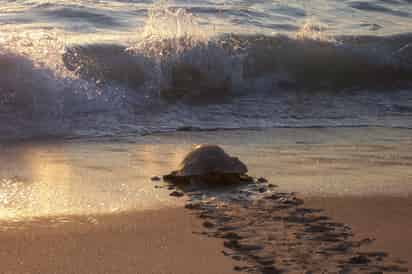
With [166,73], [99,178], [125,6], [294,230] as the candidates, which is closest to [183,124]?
[166,73]

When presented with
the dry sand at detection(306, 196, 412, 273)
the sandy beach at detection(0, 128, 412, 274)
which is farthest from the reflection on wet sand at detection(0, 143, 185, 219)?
the dry sand at detection(306, 196, 412, 273)

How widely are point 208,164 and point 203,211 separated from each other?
841 mm

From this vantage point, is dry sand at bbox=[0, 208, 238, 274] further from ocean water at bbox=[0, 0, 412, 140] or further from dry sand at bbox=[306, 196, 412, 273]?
ocean water at bbox=[0, 0, 412, 140]

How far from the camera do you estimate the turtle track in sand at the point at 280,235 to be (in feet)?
13.3

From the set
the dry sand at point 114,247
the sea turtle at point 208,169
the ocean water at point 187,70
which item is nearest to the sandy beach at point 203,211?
the dry sand at point 114,247

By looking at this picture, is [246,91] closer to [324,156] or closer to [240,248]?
[324,156]

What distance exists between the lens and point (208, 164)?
5.98 m

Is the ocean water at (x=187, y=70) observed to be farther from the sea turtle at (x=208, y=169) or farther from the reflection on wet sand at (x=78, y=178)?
the sea turtle at (x=208, y=169)

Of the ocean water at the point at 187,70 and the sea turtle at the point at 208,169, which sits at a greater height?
the ocean water at the point at 187,70

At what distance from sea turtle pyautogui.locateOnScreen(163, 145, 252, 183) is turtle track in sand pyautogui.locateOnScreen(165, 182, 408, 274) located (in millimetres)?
272

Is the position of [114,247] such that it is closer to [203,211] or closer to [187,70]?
[203,211]

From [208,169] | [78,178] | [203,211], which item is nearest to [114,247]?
[203,211]

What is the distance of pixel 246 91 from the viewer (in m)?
10.7

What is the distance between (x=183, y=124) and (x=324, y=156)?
2.09m
